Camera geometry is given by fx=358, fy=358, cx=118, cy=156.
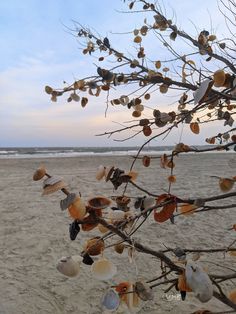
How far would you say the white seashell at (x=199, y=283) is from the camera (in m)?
0.75

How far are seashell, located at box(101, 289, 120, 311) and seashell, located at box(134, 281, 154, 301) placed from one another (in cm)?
9

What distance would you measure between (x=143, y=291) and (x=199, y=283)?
19 cm

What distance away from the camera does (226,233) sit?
5773 mm

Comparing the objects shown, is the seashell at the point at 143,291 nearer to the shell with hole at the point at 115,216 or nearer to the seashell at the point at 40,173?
the shell with hole at the point at 115,216

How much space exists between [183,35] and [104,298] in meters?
1.81

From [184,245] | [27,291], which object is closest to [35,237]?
[27,291]

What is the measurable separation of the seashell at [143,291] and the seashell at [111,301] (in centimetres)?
9

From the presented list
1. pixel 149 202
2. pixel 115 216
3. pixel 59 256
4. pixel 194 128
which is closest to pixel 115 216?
pixel 115 216

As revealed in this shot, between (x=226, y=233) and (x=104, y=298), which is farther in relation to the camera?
(x=226, y=233)

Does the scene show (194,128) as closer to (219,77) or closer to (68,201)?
(219,77)

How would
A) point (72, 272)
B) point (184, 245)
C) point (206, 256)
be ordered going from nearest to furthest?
point (72, 272), point (206, 256), point (184, 245)

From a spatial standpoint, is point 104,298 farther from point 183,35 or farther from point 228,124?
point 183,35

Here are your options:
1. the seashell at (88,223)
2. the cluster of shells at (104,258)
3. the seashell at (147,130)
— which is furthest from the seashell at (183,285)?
the seashell at (147,130)

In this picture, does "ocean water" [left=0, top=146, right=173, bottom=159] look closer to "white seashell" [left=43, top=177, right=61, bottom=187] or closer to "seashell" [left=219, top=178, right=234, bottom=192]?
"seashell" [left=219, top=178, right=234, bottom=192]
